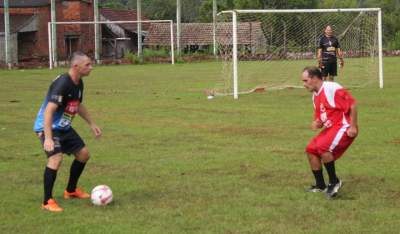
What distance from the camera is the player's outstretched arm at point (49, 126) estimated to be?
7.25 metres

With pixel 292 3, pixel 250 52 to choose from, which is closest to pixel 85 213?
pixel 250 52

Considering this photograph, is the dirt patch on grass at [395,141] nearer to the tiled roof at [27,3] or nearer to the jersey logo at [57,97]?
the jersey logo at [57,97]

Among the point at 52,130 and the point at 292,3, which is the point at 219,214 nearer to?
the point at 52,130

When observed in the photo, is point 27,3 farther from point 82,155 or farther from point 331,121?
point 331,121

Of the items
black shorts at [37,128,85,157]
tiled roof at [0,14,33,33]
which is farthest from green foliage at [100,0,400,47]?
black shorts at [37,128,85,157]

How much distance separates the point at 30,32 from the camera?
2350 inches

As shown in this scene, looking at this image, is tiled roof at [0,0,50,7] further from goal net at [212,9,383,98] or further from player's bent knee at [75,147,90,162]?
player's bent knee at [75,147,90,162]

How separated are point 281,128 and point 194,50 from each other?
42640 millimetres

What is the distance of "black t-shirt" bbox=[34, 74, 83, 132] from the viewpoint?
7457mm

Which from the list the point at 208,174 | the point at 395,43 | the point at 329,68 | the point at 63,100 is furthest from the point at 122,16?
the point at 63,100

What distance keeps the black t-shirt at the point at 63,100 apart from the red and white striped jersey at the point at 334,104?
2.63 metres

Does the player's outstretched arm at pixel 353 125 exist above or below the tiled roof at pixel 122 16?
below

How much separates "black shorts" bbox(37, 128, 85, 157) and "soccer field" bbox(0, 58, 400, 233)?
0.60 m

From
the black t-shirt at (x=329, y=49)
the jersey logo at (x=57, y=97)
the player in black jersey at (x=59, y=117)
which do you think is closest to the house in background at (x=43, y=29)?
the black t-shirt at (x=329, y=49)
